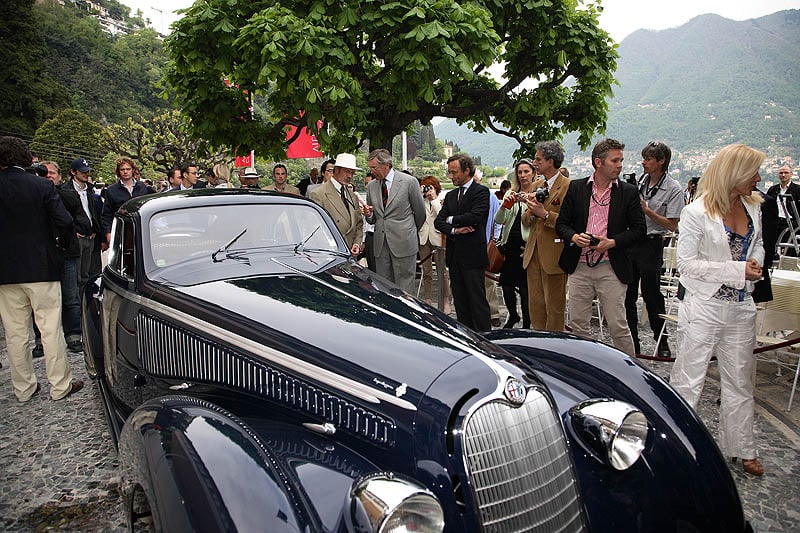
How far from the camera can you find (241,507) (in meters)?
1.63

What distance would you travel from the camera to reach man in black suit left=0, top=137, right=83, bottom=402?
4.52 m

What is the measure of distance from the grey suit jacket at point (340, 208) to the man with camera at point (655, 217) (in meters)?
3.20

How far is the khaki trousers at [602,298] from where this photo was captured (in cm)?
425

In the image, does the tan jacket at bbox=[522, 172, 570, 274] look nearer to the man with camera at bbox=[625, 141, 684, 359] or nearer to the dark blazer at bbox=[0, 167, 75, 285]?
the man with camera at bbox=[625, 141, 684, 359]

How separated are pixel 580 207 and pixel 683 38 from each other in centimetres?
5886

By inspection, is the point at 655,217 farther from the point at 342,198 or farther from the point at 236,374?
the point at 236,374

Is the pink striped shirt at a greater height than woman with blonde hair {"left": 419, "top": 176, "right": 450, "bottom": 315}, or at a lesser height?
greater

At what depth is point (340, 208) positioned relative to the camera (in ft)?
20.8

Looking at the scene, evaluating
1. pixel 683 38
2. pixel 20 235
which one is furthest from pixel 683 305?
pixel 683 38

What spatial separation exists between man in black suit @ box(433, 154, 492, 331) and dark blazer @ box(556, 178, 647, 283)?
126cm

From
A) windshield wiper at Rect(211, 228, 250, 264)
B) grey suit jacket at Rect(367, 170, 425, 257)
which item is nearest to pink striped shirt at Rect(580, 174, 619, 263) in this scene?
grey suit jacket at Rect(367, 170, 425, 257)

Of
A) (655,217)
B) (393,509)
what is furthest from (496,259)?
(393,509)

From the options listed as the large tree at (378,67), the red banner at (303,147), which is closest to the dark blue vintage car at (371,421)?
the large tree at (378,67)

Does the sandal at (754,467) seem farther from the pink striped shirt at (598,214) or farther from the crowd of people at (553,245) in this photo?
the pink striped shirt at (598,214)
